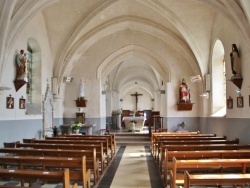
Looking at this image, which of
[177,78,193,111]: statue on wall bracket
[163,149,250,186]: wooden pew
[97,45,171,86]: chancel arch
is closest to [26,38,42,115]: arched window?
[97,45,171,86]: chancel arch

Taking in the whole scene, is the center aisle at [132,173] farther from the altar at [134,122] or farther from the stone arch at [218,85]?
the altar at [134,122]

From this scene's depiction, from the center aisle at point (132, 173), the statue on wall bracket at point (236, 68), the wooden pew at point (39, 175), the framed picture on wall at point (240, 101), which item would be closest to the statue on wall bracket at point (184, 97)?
the center aisle at point (132, 173)

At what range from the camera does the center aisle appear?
666 centimetres

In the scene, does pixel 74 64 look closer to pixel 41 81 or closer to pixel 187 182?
pixel 41 81

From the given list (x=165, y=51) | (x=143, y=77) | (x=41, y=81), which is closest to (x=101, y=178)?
(x=41, y=81)

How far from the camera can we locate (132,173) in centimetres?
785

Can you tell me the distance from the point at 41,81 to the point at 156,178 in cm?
765

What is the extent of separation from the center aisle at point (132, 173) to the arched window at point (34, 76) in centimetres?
438

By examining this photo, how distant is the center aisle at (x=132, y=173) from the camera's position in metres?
6.66

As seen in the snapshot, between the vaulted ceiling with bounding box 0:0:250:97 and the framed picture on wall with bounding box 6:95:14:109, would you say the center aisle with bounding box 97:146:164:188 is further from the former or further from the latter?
the vaulted ceiling with bounding box 0:0:250:97

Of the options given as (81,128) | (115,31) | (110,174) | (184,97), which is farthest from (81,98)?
(110,174)

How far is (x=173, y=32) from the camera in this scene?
1435 centimetres

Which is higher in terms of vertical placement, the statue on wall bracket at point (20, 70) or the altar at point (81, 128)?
the statue on wall bracket at point (20, 70)

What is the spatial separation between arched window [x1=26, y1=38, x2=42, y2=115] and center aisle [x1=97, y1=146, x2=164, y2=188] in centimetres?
438
